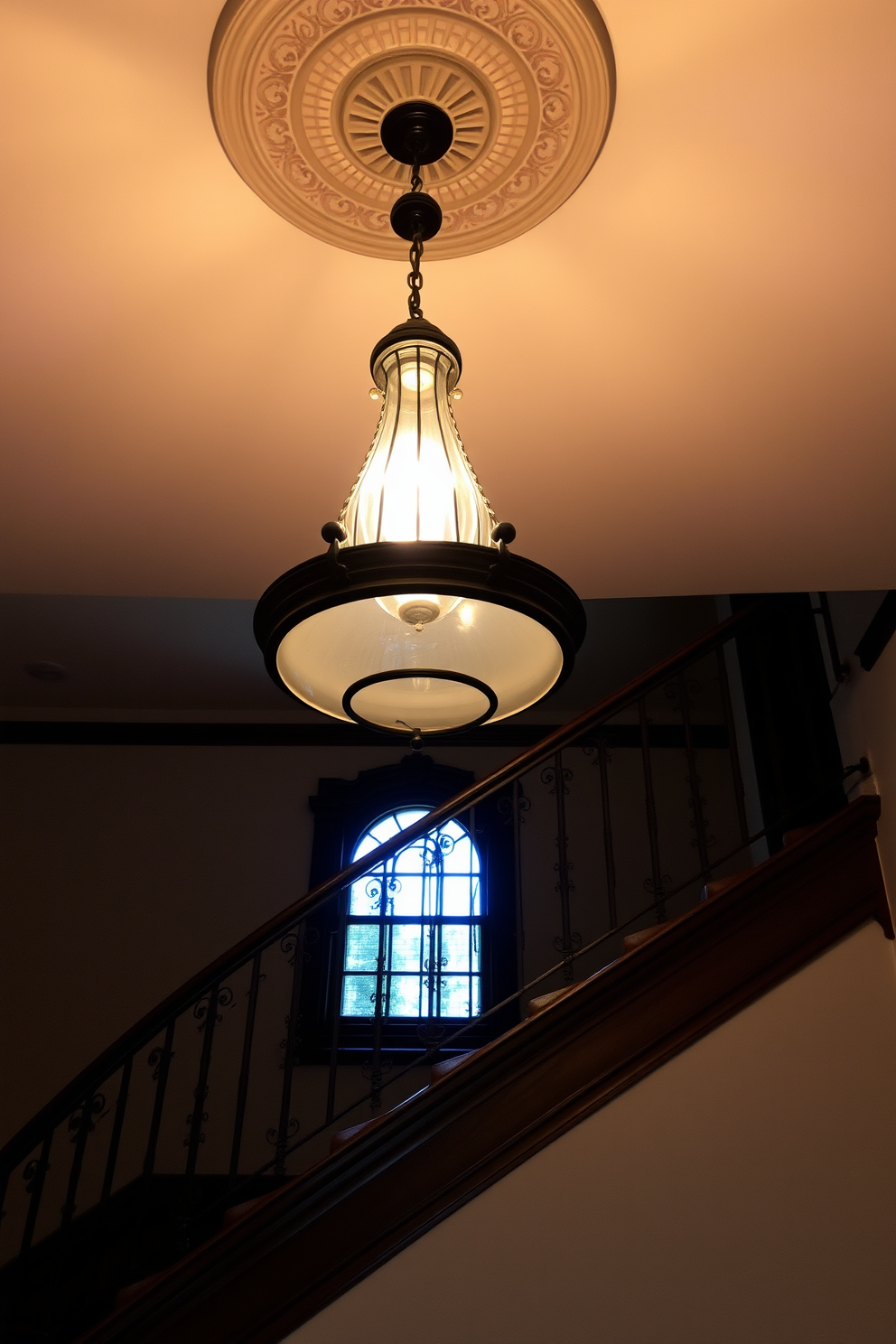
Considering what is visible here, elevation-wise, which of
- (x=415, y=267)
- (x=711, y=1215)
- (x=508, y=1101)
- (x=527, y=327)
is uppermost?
(x=527, y=327)

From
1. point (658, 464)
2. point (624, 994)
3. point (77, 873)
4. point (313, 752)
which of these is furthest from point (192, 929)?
point (658, 464)

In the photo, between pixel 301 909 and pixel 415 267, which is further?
pixel 301 909

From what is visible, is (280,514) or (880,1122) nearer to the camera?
(280,514)

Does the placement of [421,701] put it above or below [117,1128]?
above

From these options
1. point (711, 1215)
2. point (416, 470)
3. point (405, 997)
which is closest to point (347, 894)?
point (405, 997)

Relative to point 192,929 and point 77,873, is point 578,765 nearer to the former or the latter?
point 192,929

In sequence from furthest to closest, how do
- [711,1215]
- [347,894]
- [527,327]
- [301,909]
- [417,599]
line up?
[347,894] → [301,909] → [711,1215] → [527,327] → [417,599]

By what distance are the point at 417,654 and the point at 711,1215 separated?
2.33 meters

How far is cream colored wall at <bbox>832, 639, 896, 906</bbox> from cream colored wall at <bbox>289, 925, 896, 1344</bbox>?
331 mm

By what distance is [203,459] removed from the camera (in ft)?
7.60

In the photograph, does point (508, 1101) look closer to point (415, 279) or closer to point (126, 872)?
point (415, 279)

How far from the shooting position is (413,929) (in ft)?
19.9

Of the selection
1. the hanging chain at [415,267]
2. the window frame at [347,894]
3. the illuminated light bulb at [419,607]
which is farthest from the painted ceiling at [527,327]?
the window frame at [347,894]

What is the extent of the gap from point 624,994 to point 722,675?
1.38 m
